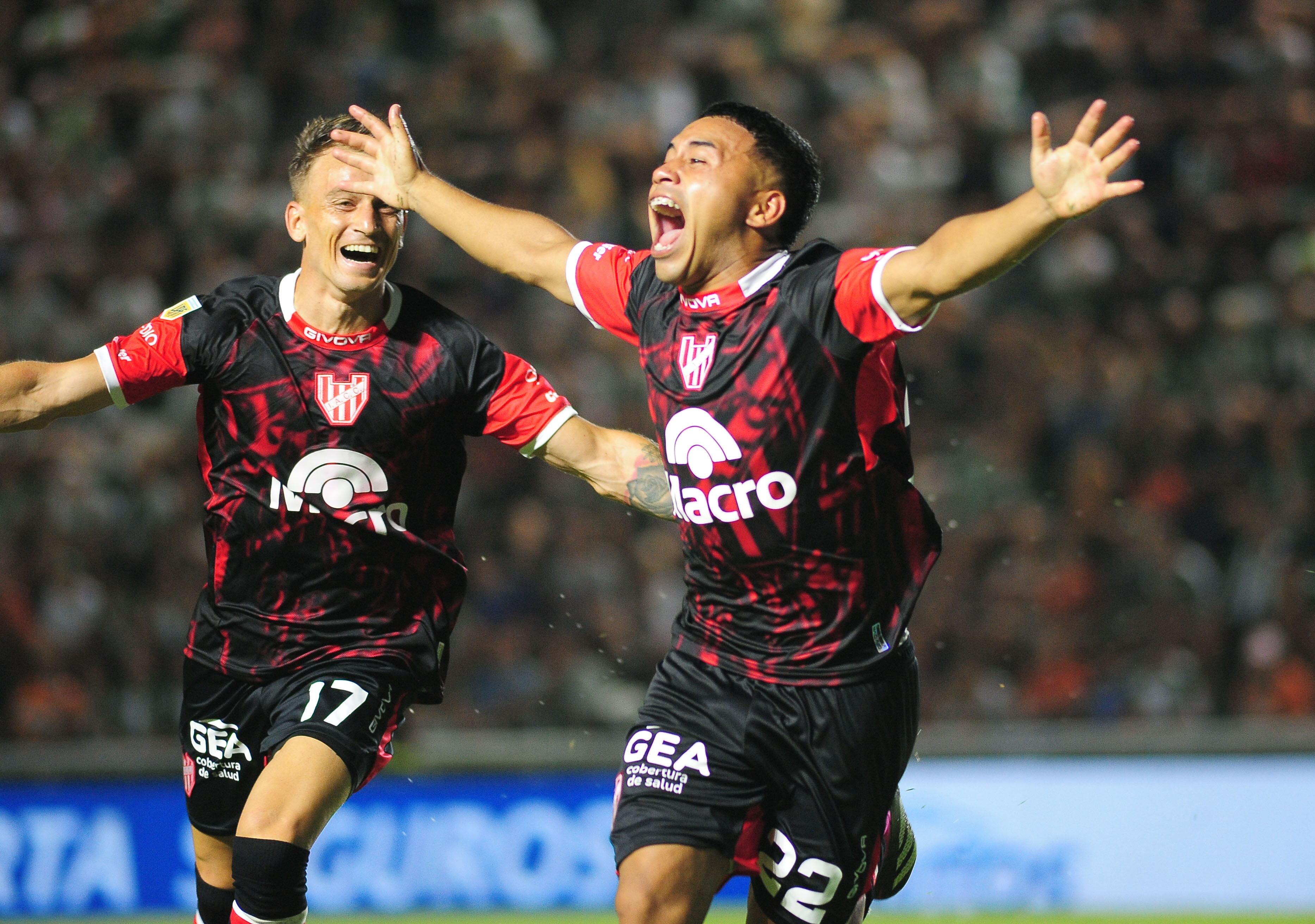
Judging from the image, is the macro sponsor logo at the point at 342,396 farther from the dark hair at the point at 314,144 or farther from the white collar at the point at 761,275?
the white collar at the point at 761,275

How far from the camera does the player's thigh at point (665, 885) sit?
4055 millimetres

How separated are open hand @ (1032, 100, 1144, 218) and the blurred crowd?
578 centimetres

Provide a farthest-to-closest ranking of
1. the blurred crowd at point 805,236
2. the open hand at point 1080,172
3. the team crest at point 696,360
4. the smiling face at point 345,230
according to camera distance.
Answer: the blurred crowd at point 805,236 → the smiling face at point 345,230 → the team crest at point 696,360 → the open hand at point 1080,172

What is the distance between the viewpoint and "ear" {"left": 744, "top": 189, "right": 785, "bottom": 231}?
4.38 meters

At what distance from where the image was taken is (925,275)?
148 inches

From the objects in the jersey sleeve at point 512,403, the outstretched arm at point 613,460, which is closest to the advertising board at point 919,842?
the outstretched arm at point 613,460

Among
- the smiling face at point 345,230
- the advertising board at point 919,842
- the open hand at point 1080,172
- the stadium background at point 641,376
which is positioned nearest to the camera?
the open hand at point 1080,172

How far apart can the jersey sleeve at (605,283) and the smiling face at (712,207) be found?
0.31 metres

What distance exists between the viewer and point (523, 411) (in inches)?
197

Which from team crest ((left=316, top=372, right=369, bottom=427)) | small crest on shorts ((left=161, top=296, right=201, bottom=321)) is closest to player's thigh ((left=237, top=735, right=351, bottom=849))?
team crest ((left=316, top=372, right=369, bottom=427))

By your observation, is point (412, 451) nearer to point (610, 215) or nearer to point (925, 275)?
point (925, 275)

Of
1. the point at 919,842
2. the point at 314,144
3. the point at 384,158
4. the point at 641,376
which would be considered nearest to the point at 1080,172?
the point at 384,158

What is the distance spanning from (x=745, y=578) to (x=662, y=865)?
2.52ft

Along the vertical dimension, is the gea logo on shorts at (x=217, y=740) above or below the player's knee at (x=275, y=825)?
above
